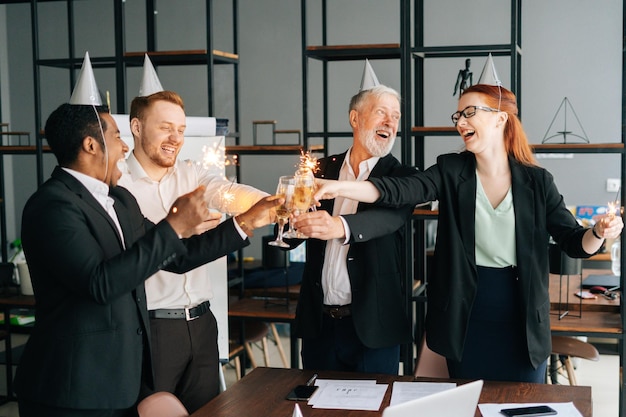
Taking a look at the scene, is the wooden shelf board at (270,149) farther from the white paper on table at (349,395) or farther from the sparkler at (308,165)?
the white paper on table at (349,395)

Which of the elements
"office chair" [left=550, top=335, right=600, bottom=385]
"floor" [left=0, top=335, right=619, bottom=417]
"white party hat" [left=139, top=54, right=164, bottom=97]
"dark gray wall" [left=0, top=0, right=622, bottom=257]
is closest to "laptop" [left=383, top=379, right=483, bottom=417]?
"white party hat" [left=139, top=54, right=164, bottom=97]

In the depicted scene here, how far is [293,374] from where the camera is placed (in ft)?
8.27

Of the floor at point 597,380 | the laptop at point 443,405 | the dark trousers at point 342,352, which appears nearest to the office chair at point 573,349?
the floor at point 597,380

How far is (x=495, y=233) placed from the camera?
2.66 metres

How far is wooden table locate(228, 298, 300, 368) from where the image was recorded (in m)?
4.21

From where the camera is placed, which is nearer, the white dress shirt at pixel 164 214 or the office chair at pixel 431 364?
the office chair at pixel 431 364

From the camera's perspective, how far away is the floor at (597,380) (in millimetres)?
4934

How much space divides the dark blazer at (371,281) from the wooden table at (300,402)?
321 millimetres

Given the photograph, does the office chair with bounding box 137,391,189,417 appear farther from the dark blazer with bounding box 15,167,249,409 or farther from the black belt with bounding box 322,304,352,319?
the black belt with bounding box 322,304,352,319

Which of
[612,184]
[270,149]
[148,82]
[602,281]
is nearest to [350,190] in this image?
[148,82]

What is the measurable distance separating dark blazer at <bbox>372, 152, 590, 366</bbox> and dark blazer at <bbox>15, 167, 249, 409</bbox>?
3.13 feet

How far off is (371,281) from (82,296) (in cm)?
109

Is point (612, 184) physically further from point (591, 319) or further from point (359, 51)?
point (359, 51)

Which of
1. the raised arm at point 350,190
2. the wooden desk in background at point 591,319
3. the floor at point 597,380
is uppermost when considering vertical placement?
the raised arm at point 350,190
